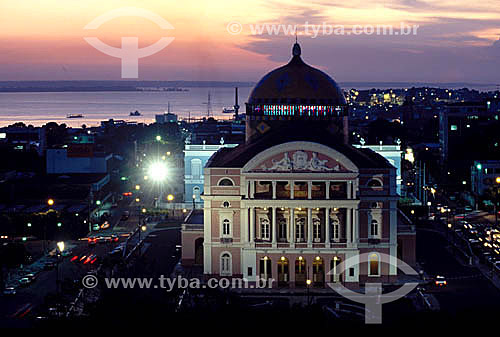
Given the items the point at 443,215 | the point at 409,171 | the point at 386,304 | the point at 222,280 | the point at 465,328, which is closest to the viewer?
the point at 465,328

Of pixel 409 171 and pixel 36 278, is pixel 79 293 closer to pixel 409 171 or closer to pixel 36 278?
pixel 36 278

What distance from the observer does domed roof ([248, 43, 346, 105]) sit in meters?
64.4

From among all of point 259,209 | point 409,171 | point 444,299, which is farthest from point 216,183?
point 409,171

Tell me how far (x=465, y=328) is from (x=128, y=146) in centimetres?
10576

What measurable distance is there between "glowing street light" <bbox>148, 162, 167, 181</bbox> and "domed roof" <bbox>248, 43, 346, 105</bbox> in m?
37.1

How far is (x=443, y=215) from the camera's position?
77.2m

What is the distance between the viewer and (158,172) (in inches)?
4048

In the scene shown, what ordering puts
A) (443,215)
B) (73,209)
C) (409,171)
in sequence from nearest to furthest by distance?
(73,209)
(443,215)
(409,171)

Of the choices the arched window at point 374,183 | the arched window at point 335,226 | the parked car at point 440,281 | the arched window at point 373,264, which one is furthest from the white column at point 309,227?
the parked car at point 440,281

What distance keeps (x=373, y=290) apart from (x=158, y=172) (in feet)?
175

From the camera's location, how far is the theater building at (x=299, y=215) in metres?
54.0

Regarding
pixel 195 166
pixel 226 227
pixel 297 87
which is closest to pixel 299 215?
pixel 226 227

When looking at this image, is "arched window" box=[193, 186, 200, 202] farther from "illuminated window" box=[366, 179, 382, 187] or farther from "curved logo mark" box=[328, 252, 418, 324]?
"illuminated window" box=[366, 179, 382, 187]

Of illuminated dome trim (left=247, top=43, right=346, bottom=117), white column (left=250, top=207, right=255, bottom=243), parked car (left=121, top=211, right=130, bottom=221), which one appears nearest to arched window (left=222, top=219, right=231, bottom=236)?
white column (left=250, top=207, right=255, bottom=243)
